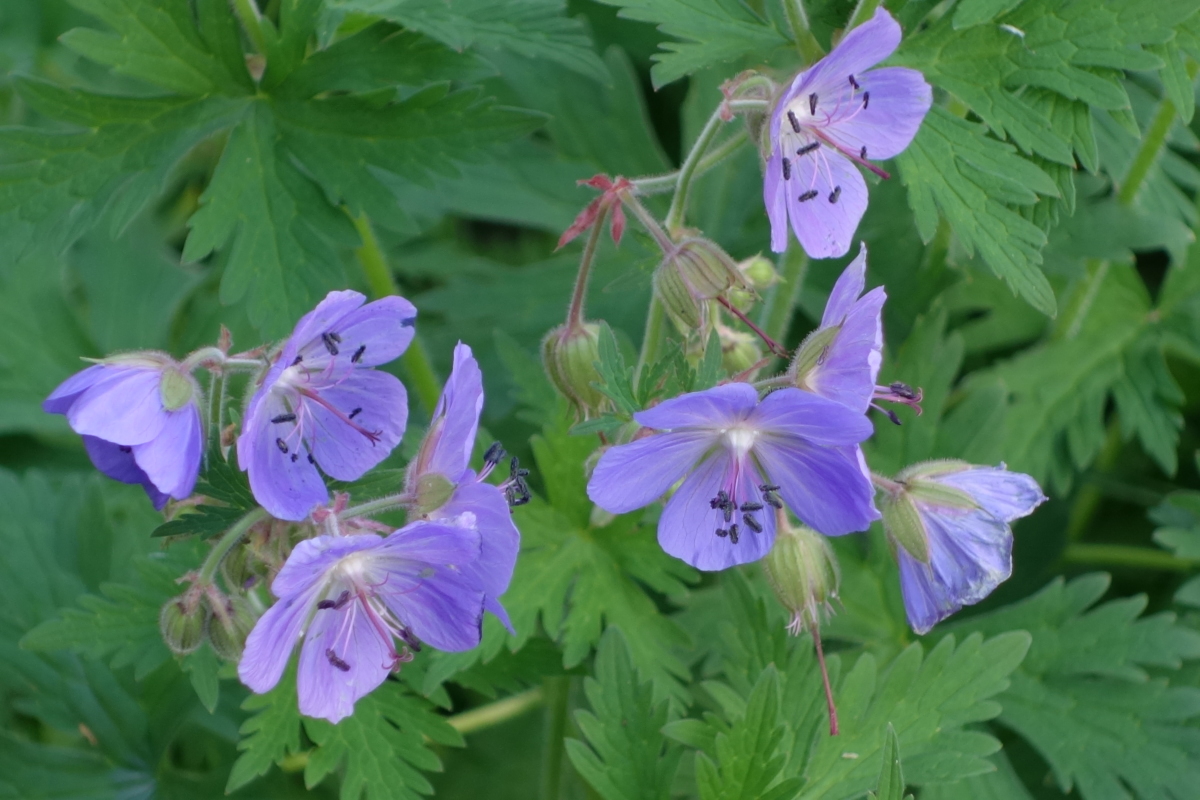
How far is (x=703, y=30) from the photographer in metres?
1.87

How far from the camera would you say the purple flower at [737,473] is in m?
1.40

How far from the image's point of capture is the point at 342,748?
6.01 ft

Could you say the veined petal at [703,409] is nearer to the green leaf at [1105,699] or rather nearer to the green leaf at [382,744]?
the green leaf at [382,744]

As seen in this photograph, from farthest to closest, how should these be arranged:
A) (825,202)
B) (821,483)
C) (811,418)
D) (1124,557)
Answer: (1124,557) → (825,202) → (821,483) → (811,418)

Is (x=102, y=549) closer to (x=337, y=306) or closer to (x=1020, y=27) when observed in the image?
(x=337, y=306)

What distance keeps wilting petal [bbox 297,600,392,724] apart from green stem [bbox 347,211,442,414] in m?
0.89

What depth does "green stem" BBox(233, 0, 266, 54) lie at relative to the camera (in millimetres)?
2127

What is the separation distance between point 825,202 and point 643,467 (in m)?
0.56

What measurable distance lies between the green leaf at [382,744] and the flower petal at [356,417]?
1.51ft

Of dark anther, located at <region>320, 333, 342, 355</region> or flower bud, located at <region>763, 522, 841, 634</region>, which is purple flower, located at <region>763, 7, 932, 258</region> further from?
dark anther, located at <region>320, 333, 342, 355</region>

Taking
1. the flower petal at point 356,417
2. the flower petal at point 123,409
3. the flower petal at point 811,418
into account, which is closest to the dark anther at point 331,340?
the flower petal at point 356,417

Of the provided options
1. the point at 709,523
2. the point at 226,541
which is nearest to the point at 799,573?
the point at 709,523

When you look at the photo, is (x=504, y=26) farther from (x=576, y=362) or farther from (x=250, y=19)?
(x=576, y=362)

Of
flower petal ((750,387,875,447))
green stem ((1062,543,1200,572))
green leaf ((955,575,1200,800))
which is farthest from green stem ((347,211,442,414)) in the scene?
green stem ((1062,543,1200,572))
